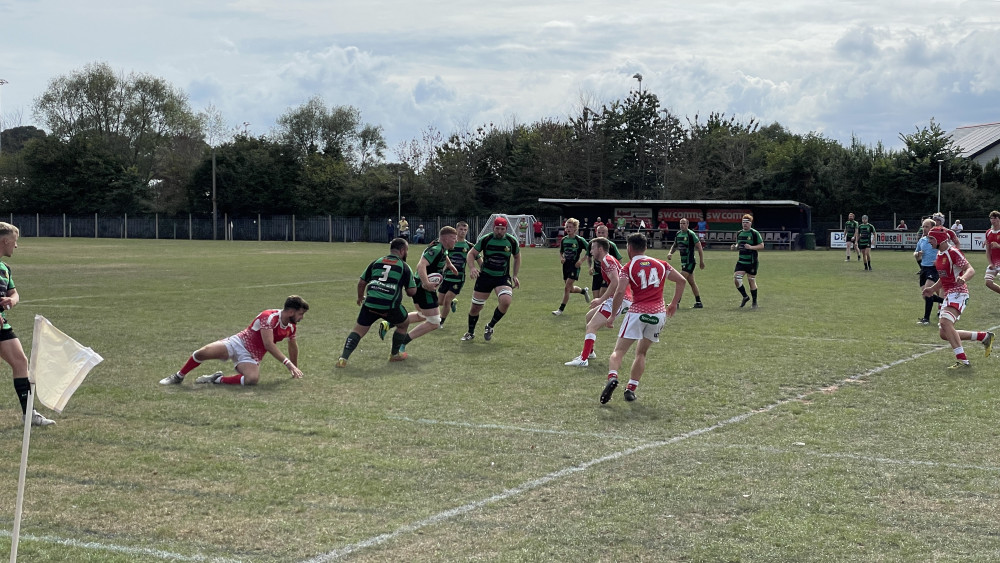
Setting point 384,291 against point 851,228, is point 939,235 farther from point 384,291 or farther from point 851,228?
point 851,228

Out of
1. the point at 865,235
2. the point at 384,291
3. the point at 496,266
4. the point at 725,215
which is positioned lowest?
the point at 384,291

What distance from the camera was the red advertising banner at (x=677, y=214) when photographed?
195ft

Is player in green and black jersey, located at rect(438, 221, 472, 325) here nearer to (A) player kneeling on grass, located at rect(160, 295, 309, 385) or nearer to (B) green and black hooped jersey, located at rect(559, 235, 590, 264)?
(B) green and black hooped jersey, located at rect(559, 235, 590, 264)

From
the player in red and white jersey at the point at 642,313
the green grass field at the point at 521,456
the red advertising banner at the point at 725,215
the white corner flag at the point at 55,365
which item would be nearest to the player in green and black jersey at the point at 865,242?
the green grass field at the point at 521,456

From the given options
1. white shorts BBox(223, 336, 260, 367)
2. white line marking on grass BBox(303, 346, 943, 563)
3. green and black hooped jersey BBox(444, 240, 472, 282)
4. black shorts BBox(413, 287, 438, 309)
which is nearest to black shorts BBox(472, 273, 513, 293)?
green and black hooped jersey BBox(444, 240, 472, 282)

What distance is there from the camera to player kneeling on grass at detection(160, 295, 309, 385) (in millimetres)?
10734

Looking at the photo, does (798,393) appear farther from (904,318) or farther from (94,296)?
(94,296)

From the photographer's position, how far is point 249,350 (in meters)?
10.9

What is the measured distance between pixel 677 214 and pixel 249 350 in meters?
51.3

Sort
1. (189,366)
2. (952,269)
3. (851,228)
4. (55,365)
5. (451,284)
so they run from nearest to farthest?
(55,365)
(189,366)
(952,269)
(451,284)
(851,228)

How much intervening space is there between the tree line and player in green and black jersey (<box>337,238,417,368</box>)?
59.7 metres

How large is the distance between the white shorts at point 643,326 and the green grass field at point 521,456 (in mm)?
680

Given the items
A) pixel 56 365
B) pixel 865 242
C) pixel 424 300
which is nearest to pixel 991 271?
→ pixel 424 300

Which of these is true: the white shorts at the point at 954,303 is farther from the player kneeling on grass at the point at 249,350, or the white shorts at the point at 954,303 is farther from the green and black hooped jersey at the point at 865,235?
the green and black hooped jersey at the point at 865,235
